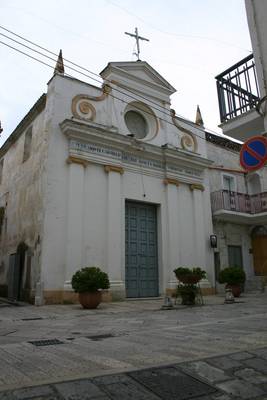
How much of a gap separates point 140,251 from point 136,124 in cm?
597

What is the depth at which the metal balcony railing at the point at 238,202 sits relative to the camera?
17203 millimetres

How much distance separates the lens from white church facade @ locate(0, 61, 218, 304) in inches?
484

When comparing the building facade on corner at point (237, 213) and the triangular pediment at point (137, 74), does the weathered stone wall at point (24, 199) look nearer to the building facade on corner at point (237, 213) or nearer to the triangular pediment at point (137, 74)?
the triangular pediment at point (137, 74)

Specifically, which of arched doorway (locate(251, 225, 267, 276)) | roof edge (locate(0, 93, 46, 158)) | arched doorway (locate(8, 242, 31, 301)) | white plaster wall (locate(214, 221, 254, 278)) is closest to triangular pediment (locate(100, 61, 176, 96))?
roof edge (locate(0, 93, 46, 158))

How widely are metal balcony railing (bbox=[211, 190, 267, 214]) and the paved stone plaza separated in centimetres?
1159

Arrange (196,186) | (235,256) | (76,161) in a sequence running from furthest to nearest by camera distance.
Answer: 1. (235,256)
2. (196,186)
3. (76,161)

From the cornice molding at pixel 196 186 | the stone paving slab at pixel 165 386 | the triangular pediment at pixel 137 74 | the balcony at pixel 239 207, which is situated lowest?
the stone paving slab at pixel 165 386

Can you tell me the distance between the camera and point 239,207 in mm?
17734

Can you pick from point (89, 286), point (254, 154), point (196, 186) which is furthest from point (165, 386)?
point (196, 186)

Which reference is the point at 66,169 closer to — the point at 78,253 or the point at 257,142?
the point at 78,253

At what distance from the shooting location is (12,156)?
57.3ft

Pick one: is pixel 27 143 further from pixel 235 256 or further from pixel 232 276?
pixel 235 256

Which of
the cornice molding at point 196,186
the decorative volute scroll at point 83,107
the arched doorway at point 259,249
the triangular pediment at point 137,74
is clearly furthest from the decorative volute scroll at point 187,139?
the arched doorway at point 259,249

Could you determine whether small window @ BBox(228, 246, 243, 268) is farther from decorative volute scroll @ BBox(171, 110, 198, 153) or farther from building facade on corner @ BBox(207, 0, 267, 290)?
decorative volute scroll @ BBox(171, 110, 198, 153)
